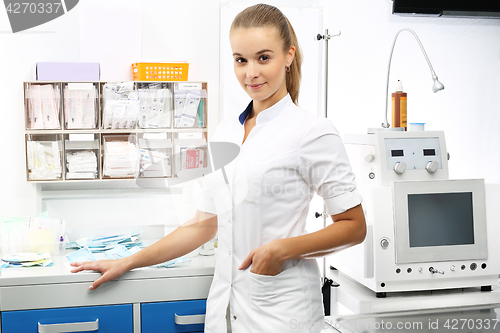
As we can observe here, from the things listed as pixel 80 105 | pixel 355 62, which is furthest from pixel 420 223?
pixel 80 105

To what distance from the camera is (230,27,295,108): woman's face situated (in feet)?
3.56

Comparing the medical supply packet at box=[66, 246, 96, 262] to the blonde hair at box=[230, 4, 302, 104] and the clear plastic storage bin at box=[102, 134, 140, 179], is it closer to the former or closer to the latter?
the clear plastic storage bin at box=[102, 134, 140, 179]

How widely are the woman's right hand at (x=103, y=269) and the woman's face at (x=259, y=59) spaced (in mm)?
733

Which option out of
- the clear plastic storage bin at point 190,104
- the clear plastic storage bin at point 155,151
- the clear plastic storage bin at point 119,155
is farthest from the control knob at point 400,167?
the clear plastic storage bin at point 119,155

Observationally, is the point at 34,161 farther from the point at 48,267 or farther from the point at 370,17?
the point at 370,17

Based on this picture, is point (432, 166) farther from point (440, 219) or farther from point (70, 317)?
point (70, 317)

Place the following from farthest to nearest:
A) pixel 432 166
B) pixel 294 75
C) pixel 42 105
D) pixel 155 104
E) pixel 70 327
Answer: pixel 155 104 → pixel 42 105 → pixel 432 166 → pixel 70 327 → pixel 294 75

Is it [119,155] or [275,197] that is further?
[119,155]

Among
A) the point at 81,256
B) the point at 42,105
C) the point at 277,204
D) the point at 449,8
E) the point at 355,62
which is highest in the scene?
the point at 449,8

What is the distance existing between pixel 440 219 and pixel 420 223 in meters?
0.08

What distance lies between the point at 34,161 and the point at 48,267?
1.78 feet

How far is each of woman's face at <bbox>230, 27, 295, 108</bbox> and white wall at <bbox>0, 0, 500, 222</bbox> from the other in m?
1.02

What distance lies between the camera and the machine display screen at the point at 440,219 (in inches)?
62.0

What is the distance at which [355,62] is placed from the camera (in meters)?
2.37
